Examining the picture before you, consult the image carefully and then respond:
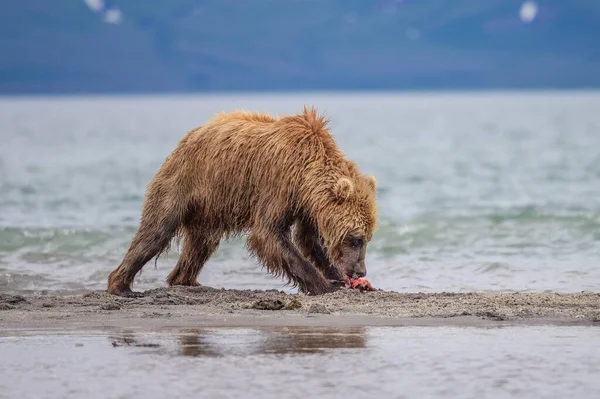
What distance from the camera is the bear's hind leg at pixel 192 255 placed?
10961mm

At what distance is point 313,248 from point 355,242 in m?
0.72

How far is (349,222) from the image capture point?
32.9ft

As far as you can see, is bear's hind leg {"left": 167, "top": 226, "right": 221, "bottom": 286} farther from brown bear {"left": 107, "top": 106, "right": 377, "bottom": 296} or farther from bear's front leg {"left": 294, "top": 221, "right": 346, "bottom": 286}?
bear's front leg {"left": 294, "top": 221, "right": 346, "bottom": 286}

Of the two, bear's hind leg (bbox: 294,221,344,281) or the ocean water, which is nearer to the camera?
bear's hind leg (bbox: 294,221,344,281)

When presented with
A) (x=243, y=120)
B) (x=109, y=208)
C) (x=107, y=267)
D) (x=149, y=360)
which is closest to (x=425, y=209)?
(x=109, y=208)

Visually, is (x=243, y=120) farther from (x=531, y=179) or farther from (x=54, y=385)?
(x=531, y=179)

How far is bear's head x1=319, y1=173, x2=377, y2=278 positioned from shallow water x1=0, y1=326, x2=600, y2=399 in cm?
181

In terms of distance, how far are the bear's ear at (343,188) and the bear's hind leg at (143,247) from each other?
5.16ft

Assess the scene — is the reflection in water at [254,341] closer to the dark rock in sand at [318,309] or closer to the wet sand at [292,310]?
the wet sand at [292,310]

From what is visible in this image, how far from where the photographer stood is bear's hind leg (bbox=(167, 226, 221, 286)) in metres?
11.0

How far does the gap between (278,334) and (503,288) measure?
3.94 meters

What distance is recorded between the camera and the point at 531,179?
96.5ft

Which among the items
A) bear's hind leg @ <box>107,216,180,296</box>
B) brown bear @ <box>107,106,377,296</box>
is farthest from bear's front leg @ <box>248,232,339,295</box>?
bear's hind leg @ <box>107,216,180,296</box>

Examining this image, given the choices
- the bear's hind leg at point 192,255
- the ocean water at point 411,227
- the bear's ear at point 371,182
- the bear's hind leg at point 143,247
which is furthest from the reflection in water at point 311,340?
the ocean water at point 411,227
